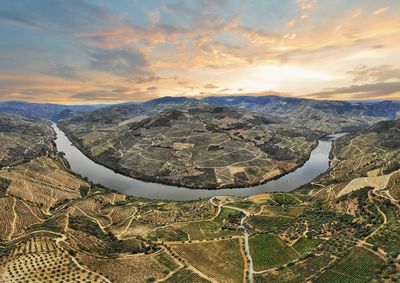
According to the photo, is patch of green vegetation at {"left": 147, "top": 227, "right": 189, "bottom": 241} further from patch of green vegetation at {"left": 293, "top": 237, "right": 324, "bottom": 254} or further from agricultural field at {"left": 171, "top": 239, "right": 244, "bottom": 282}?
patch of green vegetation at {"left": 293, "top": 237, "right": 324, "bottom": 254}

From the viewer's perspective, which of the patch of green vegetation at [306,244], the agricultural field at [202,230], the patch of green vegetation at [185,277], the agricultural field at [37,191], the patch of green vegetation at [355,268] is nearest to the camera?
the patch of green vegetation at [355,268]

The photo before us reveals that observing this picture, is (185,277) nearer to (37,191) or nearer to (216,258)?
(216,258)

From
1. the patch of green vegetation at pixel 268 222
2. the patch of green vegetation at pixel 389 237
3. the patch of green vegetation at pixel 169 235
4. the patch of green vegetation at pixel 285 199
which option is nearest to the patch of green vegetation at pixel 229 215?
the patch of green vegetation at pixel 268 222

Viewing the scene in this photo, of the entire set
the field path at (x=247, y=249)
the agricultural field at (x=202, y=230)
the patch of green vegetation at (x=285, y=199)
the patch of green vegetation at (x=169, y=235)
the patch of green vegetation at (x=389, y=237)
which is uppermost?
the patch of green vegetation at (x=389, y=237)

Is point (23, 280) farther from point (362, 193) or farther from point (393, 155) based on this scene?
point (393, 155)

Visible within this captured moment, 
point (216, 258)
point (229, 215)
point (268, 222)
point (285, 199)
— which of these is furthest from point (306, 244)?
point (285, 199)

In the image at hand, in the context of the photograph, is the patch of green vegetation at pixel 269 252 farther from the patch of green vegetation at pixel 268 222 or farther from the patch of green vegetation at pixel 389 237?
the patch of green vegetation at pixel 389 237

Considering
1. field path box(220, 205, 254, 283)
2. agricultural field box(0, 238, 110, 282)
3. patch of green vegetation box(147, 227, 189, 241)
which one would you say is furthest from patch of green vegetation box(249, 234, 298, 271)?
agricultural field box(0, 238, 110, 282)

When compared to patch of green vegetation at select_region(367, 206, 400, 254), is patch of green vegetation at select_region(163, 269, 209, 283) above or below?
below
